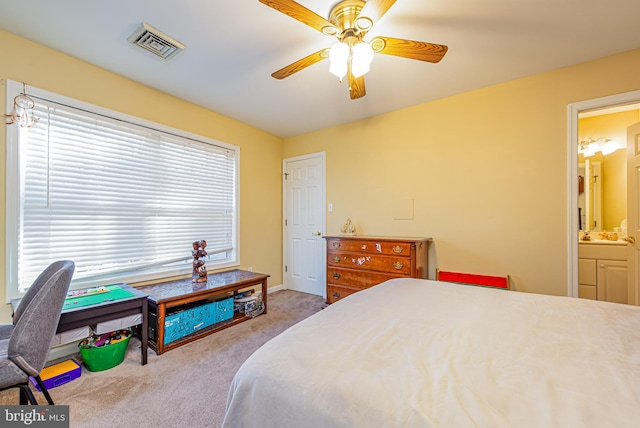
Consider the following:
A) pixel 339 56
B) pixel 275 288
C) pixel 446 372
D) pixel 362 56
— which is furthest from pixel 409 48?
pixel 275 288

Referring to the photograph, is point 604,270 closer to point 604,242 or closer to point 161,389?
point 604,242

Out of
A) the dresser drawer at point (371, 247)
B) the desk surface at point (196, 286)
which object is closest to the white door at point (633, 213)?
the dresser drawer at point (371, 247)

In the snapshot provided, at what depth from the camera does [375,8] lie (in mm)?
1399

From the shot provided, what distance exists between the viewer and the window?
6.60 ft

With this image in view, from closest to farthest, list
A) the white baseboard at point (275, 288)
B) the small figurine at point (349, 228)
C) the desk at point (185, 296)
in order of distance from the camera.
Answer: the desk at point (185, 296) → the small figurine at point (349, 228) → the white baseboard at point (275, 288)

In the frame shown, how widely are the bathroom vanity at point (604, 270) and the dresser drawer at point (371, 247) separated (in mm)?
1976

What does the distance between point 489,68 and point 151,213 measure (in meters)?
3.60

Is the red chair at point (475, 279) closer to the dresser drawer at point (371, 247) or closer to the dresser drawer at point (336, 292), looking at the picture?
the dresser drawer at point (371, 247)

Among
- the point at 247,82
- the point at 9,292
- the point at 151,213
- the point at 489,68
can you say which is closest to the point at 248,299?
the point at 151,213

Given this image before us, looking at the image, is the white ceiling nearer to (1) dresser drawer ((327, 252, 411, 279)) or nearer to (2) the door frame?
(2) the door frame

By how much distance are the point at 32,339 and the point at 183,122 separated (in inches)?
95.7

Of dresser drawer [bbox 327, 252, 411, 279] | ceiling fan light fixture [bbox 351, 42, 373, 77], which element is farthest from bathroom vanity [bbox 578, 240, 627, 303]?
ceiling fan light fixture [bbox 351, 42, 373, 77]

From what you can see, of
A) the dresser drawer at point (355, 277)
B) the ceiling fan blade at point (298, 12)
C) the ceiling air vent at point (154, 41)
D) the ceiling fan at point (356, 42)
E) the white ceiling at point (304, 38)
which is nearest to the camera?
the ceiling fan blade at point (298, 12)

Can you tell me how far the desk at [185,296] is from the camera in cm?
221
